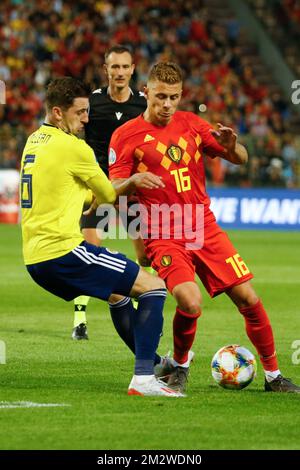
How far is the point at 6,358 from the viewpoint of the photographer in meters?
9.72

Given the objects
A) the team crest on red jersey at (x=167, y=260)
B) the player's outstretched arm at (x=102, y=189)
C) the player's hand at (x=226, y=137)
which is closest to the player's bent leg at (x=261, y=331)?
the team crest on red jersey at (x=167, y=260)

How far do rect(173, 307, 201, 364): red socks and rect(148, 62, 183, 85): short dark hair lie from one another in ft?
5.33

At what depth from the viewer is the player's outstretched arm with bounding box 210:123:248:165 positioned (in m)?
8.16

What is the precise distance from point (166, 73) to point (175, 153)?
0.58 meters

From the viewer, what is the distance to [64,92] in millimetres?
7625

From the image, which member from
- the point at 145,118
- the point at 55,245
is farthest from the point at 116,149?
the point at 55,245

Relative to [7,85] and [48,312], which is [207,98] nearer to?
[7,85]

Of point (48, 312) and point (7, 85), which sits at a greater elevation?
point (7, 85)

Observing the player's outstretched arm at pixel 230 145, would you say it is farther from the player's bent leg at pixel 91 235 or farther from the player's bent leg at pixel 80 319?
the player's bent leg at pixel 91 235

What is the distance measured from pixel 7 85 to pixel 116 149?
71.4 feet

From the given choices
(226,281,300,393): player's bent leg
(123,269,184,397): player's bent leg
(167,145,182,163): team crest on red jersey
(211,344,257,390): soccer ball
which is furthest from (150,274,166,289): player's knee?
(167,145,182,163): team crest on red jersey

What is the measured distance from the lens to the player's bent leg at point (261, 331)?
810 centimetres

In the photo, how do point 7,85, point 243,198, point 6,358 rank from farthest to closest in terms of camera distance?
point 7,85 → point 243,198 → point 6,358

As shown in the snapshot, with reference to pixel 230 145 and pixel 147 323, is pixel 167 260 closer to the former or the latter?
pixel 147 323
